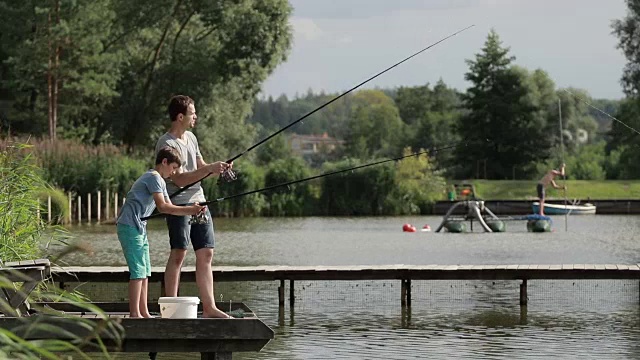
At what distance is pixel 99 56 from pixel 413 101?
7270 centimetres

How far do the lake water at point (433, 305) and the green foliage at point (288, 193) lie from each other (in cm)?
1757

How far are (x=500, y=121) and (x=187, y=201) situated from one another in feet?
218

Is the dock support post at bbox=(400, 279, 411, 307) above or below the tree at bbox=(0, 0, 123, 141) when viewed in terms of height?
below

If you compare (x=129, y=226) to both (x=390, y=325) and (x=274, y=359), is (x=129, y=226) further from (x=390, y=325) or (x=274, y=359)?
(x=390, y=325)

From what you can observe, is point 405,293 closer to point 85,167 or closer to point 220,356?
point 220,356

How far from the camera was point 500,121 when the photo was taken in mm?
75438

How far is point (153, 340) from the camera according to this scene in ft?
30.3

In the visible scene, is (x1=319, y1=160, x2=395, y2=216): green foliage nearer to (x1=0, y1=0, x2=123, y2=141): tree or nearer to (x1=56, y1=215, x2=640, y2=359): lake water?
(x1=0, y1=0, x2=123, y2=141): tree

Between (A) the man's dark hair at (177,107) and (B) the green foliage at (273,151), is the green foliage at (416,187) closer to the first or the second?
(B) the green foliage at (273,151)

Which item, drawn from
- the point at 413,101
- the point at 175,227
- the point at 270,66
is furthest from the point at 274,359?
the point at 413,101

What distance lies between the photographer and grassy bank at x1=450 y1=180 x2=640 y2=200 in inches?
2511

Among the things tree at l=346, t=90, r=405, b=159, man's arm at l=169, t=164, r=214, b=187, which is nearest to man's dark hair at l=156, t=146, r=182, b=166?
man's arm at l=169, t=164, r=214, b=187

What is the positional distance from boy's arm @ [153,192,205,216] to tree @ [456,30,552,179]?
63.8 metres

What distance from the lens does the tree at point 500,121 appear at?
242 feet
